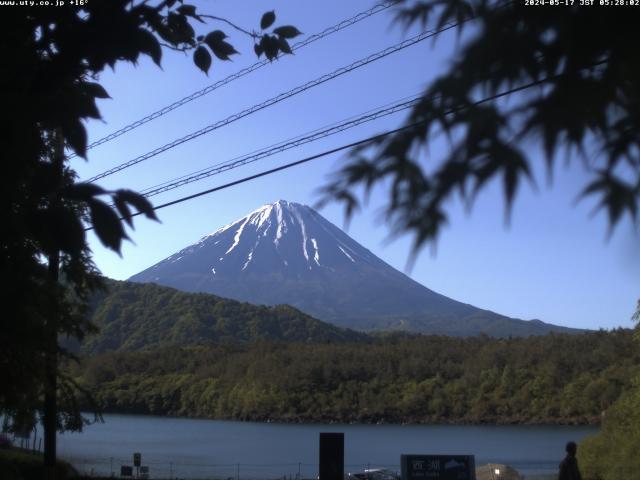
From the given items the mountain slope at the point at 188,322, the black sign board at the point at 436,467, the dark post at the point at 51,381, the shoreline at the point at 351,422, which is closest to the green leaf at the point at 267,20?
the dark post at the point at 51,381

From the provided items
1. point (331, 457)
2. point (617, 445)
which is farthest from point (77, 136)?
point (617, 445)

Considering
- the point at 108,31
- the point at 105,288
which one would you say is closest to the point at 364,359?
the point at 105,288

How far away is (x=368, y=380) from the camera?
72438 millimetres

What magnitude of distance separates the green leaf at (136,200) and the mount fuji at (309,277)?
0.71 meters

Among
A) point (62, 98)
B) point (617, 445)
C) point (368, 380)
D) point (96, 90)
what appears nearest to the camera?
point (62, 98)

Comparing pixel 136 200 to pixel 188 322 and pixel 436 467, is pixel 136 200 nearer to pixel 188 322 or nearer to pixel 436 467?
pixel 436 467

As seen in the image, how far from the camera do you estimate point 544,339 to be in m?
73.6

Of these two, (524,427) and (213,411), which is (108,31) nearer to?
(524,427)

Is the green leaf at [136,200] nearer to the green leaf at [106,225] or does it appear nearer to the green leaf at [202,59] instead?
the green leaf at [106,225]

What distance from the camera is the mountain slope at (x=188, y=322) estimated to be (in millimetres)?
77625

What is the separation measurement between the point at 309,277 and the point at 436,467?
8415cm

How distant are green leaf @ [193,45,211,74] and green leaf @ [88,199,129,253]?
5.78 feet

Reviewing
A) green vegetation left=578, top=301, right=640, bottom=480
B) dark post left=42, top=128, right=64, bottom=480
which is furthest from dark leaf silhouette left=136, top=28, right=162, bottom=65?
green vegetation left=578, top=301, right=640, bottom=480

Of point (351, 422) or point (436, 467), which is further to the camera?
point (351, 422)
